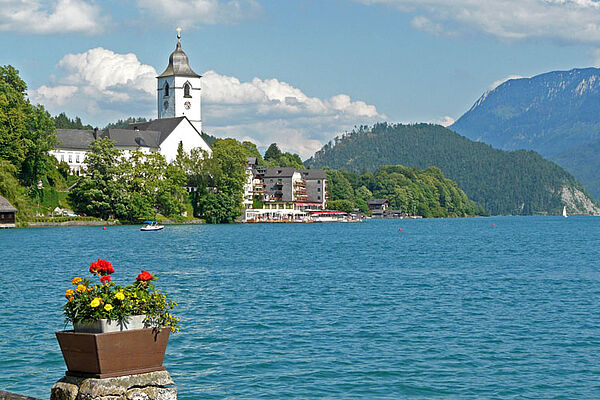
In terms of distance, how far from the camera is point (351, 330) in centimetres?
2800

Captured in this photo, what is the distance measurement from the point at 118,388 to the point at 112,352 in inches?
20.2

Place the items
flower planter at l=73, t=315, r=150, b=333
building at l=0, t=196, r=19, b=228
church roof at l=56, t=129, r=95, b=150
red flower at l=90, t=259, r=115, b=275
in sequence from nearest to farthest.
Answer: flower planter at l=73, t=315, r=150, b=333, red flower at l=90, t=259, r=115, b=275, building at l=0, t=196, r=19, b=228, church roof at l=56, t=129, r=95, b=150

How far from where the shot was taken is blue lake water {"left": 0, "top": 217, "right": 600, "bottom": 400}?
20156 millimetres

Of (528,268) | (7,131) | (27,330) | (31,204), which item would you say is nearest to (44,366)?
(27,330)

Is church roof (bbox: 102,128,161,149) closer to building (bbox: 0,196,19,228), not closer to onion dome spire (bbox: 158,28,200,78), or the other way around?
onion dome spire (bbox: 158,28,200,78)

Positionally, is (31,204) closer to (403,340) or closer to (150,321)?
(403,340)

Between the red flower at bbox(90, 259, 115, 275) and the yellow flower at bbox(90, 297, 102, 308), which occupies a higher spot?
the red flower at bbox(90, 259, 115, 275)

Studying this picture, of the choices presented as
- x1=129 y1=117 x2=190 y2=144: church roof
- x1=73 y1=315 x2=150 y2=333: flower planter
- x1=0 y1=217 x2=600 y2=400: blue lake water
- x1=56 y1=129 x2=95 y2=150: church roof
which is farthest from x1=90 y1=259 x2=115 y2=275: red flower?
x1=129 y1=117 x2=190 y2=144: church roof

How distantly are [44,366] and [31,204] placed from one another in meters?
118

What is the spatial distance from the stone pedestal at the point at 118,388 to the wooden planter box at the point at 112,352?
0.09 metres

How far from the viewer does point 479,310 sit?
1345 inches

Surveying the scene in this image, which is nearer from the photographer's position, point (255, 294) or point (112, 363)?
point (112, 363)

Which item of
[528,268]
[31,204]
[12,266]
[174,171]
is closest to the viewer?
[12,266]

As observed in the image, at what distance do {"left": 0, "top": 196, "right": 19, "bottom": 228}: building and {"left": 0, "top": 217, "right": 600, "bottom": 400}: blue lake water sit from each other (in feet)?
197
